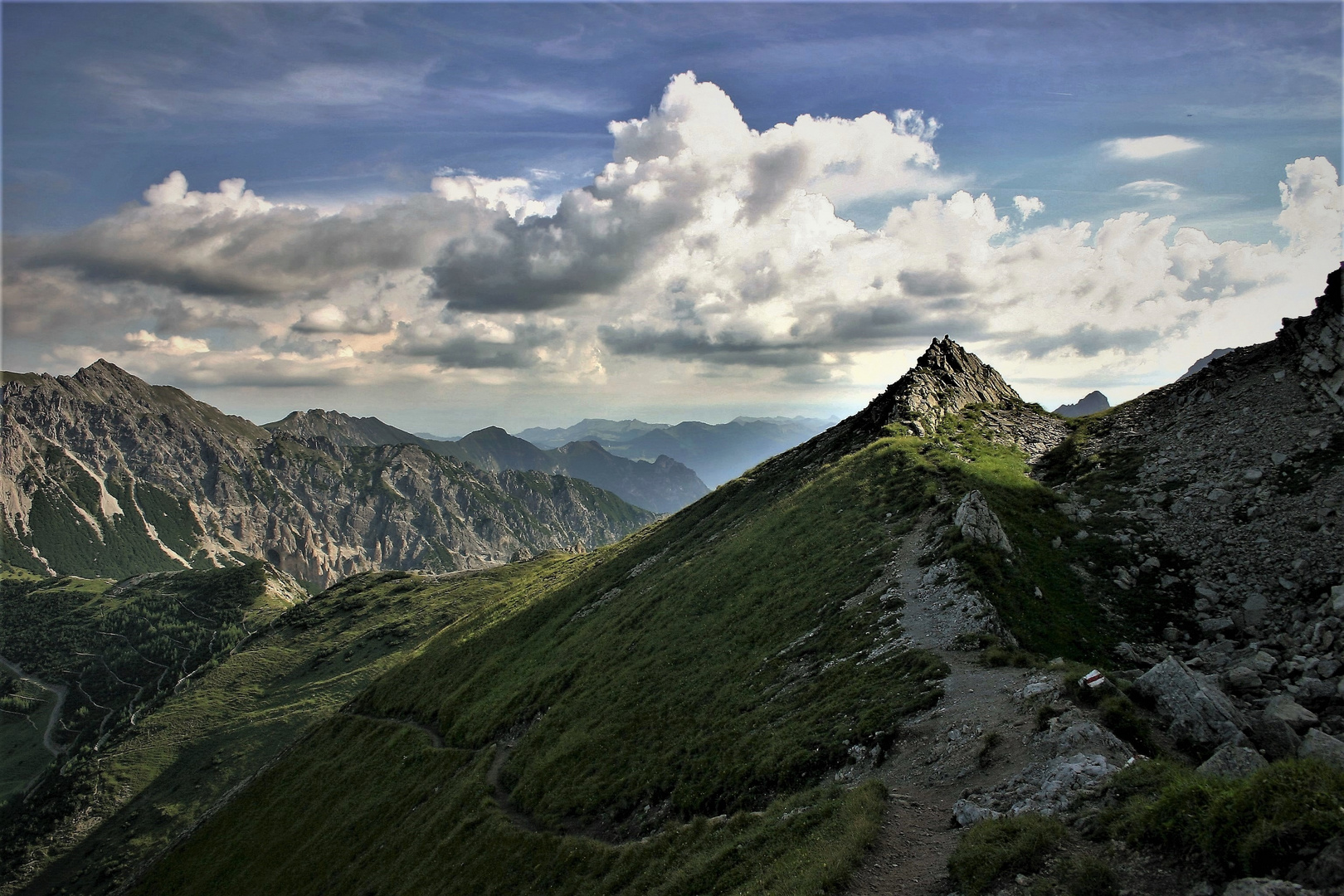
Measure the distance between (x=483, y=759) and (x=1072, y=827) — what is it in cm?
4797

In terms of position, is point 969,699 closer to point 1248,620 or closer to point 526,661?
point 1248,620

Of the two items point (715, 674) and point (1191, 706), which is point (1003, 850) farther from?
point (715, 674)

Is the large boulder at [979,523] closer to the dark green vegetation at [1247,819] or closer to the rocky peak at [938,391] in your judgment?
the dark green vegetation at [1247,819]

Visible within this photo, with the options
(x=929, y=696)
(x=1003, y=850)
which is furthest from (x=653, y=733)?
(x=1003, y=850)

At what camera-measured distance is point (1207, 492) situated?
41594mm

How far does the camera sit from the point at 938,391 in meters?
86.4

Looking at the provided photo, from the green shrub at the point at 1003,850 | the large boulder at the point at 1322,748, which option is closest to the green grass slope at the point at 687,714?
the green shrub at the point at 1003,850

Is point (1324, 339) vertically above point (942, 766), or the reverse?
point (1324, 339)

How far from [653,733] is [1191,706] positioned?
2717 cm

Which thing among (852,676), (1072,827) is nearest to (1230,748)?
(1072,827)

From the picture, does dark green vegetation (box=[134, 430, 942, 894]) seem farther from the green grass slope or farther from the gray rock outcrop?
the gray rock outcrop

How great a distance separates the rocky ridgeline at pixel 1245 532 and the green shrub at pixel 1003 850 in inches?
290

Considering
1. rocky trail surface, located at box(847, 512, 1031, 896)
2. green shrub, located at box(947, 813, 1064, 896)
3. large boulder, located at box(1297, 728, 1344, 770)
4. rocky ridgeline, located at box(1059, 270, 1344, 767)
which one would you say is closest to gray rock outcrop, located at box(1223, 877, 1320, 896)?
green shrub, located at box(947, 813, 1064, 896)

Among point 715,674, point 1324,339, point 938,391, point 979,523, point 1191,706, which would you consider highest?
point 938,391
